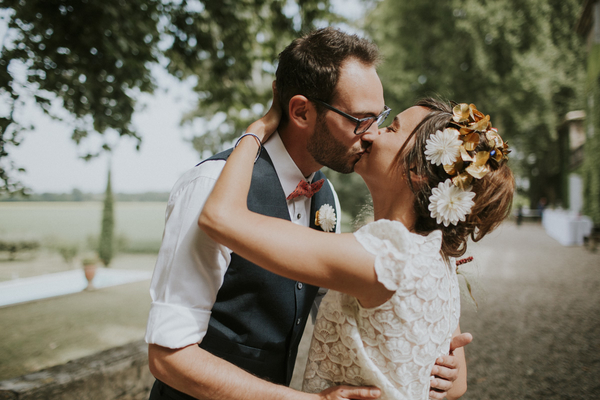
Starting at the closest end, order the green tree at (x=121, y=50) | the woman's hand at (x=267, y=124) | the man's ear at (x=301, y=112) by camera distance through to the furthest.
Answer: the woman's hand at (x=267, y=124)
the man's ear at (x=301, y=112)
the green tree at (x=121, y=50)

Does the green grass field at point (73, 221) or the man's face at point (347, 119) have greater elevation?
the man's face at point (347, 119)

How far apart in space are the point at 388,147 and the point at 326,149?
0.28 meters

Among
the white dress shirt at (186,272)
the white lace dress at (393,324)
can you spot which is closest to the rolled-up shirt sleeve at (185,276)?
the white dress shirt at (186,272)

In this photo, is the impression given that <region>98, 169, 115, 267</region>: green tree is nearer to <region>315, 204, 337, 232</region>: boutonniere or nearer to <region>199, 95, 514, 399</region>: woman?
<region>315, 204, 337, 232</region>: boutonniere

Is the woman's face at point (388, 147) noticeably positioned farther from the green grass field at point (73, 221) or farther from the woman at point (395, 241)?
the green grass field at point (73, 221)

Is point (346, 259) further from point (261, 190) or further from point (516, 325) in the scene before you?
point (516, 325)

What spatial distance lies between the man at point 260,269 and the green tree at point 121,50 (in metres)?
2.83

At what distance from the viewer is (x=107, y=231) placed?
1526cm

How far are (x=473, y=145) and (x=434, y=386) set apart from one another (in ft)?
3.14

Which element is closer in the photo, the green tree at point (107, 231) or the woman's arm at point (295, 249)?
the woman's arm at point (295, 249)

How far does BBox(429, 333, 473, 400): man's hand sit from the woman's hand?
45.4 inches

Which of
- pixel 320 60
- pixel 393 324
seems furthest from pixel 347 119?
pixel 393 324

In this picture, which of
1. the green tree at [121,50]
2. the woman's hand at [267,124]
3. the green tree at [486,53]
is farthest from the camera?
the green tree at [486,53]

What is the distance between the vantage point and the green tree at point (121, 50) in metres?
3.64
